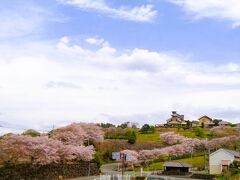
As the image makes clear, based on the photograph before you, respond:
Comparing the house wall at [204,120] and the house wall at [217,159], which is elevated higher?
the house wall at [204,120]

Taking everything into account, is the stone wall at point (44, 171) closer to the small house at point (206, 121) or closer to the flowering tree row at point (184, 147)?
the flowering tree row at point (184, 147)

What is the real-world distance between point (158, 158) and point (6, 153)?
4688 cm

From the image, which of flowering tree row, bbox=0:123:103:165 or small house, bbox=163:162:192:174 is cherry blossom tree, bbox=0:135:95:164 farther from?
small house, bbox=163:162:192:174

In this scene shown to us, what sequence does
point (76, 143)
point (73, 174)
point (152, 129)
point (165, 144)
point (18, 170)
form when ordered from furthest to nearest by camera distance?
1. point (152, 129)
2. point (165, 144)
3. point (76, 143)
4. point (73, 174)
5. point (18, 170)

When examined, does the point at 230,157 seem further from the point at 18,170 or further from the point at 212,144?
the point at 18,170

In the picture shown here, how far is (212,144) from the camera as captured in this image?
9694 cm

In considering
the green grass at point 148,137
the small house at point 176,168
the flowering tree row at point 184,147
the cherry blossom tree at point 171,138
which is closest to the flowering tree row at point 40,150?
the small house at point 176,168

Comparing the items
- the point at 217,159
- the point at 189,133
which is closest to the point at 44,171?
the point at 217,159

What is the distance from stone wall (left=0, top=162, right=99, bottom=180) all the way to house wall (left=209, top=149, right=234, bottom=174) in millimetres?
20044

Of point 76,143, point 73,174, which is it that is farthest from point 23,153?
point 76,143

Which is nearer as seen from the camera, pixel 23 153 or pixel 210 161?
pixel 23 153

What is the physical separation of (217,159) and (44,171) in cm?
3196

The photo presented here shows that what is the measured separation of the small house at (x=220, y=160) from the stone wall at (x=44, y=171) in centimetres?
2009

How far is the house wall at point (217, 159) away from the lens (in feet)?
248
